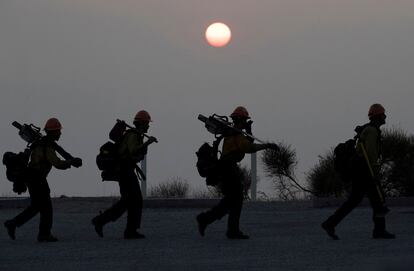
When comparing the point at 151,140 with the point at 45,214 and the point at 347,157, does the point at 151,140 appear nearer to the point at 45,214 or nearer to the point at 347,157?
the point at 45,214

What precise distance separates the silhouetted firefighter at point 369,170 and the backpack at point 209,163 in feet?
5.57

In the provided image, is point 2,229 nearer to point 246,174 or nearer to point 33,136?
point 33,136

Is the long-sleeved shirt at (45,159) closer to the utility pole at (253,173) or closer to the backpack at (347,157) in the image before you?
the backpack at (347,157)

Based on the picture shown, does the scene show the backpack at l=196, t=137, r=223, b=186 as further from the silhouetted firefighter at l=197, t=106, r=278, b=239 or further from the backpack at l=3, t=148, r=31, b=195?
the backpack at l=3, t=148, r=31, b=195

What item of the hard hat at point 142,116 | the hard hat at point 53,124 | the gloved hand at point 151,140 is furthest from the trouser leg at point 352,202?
the hard hat at point 53,124

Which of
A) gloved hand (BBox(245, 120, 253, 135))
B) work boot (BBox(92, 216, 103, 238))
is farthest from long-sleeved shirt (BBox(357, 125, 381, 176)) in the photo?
work boot (BBox(92, 216, 103, 238))

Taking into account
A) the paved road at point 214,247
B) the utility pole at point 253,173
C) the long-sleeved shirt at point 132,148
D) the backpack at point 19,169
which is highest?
the utility pole at point 253,173

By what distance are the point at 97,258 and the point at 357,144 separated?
4.20 metres

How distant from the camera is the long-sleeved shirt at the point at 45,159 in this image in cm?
1912

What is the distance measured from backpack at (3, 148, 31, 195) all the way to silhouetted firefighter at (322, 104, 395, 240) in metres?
4.12

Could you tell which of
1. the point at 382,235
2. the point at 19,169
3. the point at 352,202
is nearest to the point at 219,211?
the point at 352,202

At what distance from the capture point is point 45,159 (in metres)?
19.2

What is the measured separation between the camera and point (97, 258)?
16.3 m

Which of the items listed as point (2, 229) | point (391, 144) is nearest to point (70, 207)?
point (2, 229)
